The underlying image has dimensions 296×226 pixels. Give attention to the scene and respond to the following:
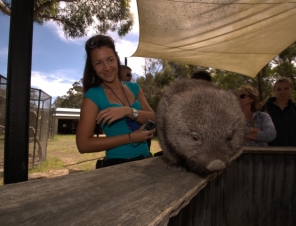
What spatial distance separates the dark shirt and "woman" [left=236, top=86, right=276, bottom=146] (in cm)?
54

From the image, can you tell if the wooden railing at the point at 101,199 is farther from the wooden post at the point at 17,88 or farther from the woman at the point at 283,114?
the woman at the point at 283,114

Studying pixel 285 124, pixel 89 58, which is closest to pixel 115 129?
pixel 89 58

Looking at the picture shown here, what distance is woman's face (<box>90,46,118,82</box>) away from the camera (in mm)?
2287

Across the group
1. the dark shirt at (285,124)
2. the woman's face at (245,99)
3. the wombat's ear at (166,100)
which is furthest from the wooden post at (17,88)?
the dark shirt at (285,124)

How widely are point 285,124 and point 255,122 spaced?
2.44 feet

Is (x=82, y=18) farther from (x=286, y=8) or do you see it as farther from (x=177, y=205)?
(x=177, y=205)

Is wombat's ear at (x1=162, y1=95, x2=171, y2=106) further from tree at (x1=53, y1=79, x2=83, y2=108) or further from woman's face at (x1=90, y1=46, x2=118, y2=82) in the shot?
tree at (x1=53, y1=79, x2=83, y2=108)

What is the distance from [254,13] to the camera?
13.2 ft

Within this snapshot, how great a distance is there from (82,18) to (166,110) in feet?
31.7

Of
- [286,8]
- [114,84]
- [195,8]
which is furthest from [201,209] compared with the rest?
[286,8]

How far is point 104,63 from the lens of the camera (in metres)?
2.29

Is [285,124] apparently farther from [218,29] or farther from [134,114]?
[134,114]

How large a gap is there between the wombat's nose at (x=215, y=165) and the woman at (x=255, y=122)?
1865 millimetres

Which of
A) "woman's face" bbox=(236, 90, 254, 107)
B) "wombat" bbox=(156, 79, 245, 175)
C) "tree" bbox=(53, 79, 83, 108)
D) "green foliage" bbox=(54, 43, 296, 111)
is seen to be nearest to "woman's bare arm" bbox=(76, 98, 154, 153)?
"wombat" bbox=(156, 79, 245, 175)
